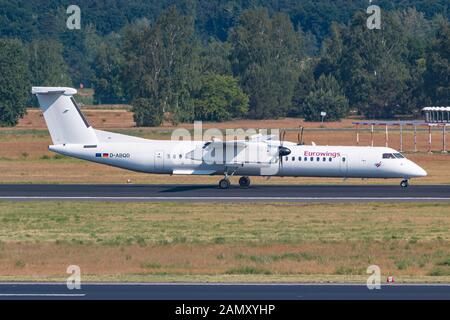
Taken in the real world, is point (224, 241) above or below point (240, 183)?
below

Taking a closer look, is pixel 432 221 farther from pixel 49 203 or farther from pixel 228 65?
pixel 228 65

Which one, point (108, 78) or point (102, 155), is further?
point (108, 78)

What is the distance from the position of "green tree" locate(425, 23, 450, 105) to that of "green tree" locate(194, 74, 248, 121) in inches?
973

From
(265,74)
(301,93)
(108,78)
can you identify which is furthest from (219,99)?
(108,78)

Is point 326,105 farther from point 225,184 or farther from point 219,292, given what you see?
point 219,292

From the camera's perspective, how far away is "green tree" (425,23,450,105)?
416 ft

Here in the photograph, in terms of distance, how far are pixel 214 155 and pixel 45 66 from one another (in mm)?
113166

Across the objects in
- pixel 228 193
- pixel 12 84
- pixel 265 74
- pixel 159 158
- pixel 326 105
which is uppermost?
pixel 265 74

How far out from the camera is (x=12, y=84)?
12238cm

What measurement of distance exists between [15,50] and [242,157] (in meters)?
82.3

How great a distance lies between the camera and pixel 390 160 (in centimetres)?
5075

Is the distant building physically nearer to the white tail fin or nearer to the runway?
the runway

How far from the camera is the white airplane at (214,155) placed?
50781 mm

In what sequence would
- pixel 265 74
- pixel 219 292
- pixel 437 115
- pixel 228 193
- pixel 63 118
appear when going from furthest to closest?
pixel 265 74
pixel 437 115
pixel 63 118
pixel 228 193
pixel 219 292
